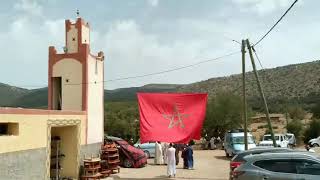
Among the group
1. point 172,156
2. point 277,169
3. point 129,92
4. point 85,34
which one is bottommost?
point 172,156

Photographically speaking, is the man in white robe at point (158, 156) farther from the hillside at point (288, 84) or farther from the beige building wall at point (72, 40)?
the hillside at point (288, 84)

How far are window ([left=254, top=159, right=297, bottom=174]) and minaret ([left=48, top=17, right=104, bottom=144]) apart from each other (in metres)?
11.4

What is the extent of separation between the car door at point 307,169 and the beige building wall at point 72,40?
14046 millimetres

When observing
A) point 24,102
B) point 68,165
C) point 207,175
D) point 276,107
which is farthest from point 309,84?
point 68,165

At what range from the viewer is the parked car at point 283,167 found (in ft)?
42.3

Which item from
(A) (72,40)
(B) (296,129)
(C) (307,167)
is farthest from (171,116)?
(B) (296,129)

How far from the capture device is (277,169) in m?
13.1

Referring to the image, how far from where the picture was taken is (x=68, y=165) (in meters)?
21.5

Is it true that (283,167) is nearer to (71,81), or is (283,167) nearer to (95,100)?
(71,81)

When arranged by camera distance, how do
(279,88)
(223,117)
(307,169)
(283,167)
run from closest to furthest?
(307,169) → (283,167) → (223,117) → (279,88)

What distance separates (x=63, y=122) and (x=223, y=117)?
38.8 meters

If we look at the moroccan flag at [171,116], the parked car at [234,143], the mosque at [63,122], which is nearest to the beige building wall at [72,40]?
the mosque at [63,122]

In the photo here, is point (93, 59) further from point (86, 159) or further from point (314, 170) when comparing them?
point (314, 170)

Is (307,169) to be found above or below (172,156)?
above
